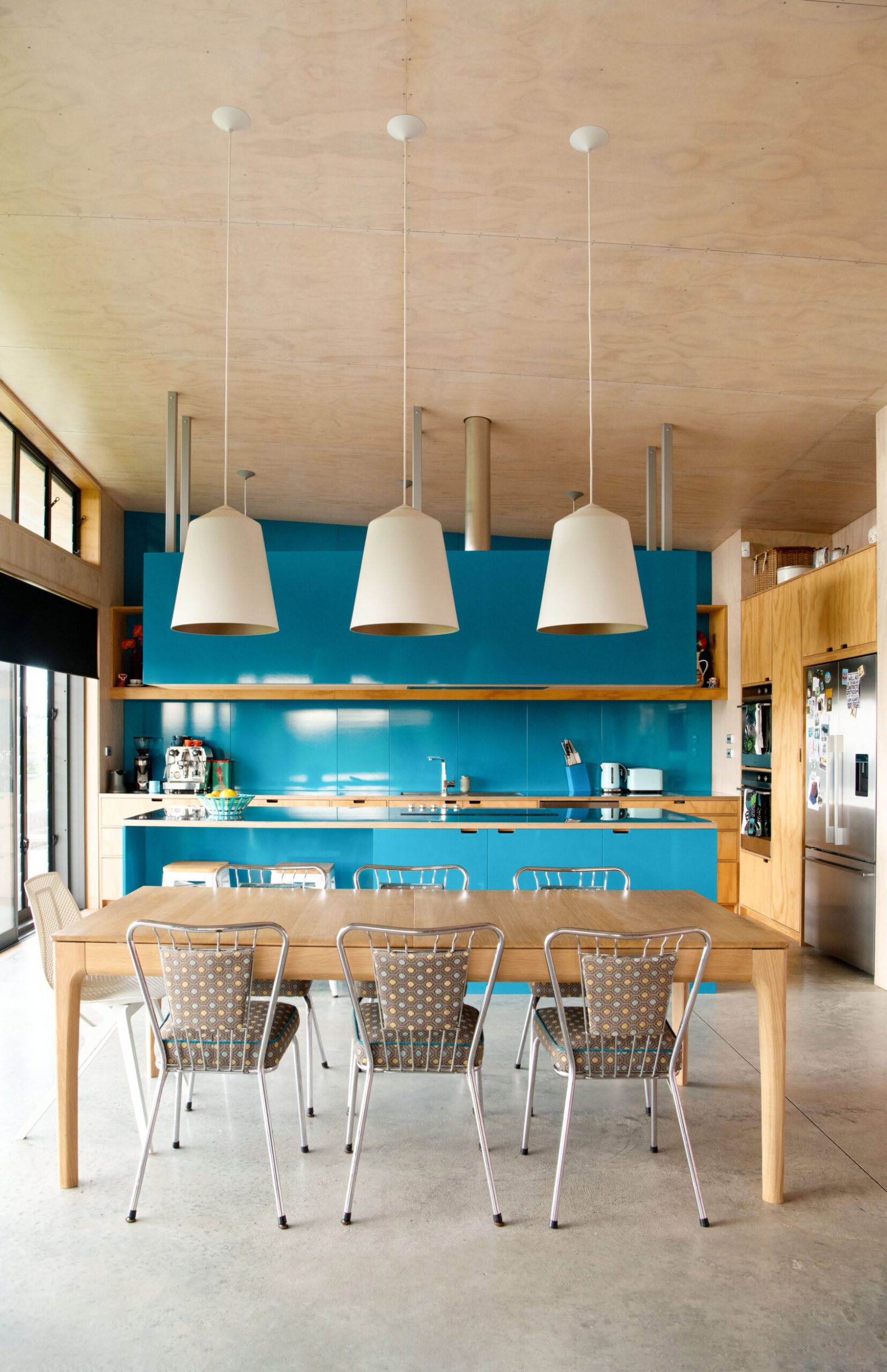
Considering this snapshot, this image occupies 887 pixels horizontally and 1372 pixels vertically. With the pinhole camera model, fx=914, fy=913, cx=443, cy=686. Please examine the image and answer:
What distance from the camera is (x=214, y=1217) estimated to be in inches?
102

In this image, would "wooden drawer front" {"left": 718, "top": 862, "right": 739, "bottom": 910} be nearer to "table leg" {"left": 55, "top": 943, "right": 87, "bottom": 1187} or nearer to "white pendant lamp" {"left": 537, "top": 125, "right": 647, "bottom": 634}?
"white pendant lamp" {"left": 537, "top": 125, "right": 647, "bottom": 634}

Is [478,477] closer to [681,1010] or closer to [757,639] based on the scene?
[757,639]

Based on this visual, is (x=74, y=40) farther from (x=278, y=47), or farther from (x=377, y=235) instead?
(x=377, y=235)

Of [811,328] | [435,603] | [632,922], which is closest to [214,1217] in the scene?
[632,922]

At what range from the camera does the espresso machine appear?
7.30 m

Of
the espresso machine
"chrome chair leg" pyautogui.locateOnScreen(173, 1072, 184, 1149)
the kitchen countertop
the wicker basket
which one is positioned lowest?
"chrome chair leg" pyautogui.locateOnScreen(173, 1072, 184, 1149)

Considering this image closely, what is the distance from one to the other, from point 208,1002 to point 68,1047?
0.56 m

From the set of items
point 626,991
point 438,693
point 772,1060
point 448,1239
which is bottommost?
point 448,1239

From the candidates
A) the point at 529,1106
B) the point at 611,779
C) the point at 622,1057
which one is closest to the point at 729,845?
the point at 611,779

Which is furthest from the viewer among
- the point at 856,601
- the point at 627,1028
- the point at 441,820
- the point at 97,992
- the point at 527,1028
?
the point at 856,601

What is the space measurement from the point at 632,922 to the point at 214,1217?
155 cm

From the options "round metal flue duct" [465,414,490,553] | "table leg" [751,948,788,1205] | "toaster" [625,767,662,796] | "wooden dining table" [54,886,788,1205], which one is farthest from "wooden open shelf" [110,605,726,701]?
"table leg" [751,948,788,1205]

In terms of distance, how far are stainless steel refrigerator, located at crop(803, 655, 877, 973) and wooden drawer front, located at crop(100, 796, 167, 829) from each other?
4.73m

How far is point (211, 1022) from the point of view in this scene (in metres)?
2.62
